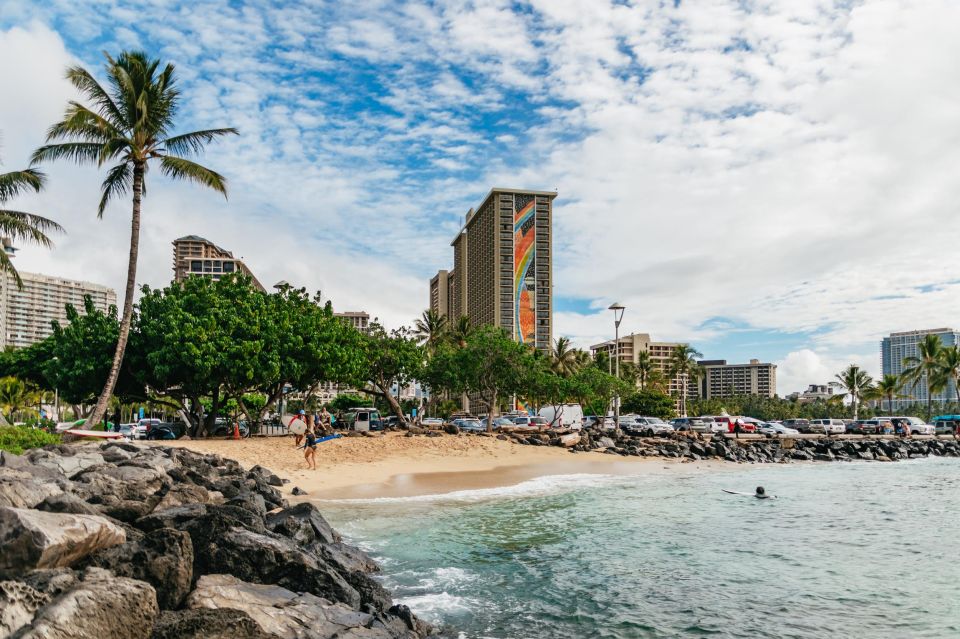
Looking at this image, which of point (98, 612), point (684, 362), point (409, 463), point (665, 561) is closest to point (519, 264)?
point (684, 362)

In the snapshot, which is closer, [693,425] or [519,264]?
[693,425]

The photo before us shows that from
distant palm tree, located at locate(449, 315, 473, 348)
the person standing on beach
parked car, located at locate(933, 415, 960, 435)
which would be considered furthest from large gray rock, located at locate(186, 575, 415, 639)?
parked car, located at locate(933, 415, 960, 435)

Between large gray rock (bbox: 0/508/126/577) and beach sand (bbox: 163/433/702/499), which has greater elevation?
large gray rock (bbox: 0/508/126/577)

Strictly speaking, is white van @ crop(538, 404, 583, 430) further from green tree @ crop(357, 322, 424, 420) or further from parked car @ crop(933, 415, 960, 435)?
parked car @ crop(933, 415, 960, 435)

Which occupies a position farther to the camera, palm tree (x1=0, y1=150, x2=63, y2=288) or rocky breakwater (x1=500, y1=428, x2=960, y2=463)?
rocky breakwater (x1=500, y1=428, x2=960, y2=463)

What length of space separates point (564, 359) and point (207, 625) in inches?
3063

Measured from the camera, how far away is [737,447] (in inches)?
1647

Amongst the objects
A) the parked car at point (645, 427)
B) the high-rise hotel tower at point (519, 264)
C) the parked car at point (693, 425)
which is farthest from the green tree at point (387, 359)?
the high-rise hotel tower at point (519, 264)

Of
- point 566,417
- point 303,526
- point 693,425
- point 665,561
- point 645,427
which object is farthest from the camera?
point 693,425

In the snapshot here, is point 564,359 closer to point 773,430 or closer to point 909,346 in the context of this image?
point 773,430

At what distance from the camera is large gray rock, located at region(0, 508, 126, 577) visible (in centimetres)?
580

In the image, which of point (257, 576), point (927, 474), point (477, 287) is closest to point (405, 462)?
point (257, 576)

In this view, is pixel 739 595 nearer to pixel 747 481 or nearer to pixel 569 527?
pixel 569 527

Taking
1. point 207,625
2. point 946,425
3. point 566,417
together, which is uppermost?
point 207,625
